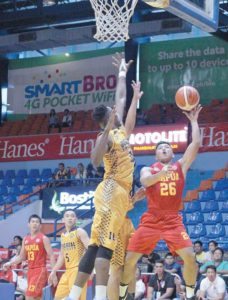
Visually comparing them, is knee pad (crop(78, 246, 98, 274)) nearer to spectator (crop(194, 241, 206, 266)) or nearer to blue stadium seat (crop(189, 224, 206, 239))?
spectator (crop(194, 241, 206, 266))

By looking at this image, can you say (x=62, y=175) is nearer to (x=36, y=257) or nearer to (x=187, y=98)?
(x=36, y=257)

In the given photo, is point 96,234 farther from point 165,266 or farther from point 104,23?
point 165,266

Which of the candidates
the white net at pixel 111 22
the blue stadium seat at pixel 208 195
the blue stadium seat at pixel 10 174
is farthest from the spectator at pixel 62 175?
the white net at pixel 111 22

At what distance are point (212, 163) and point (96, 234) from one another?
48.6 ft

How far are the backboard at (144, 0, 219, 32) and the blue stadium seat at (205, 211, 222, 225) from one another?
9.18 metres

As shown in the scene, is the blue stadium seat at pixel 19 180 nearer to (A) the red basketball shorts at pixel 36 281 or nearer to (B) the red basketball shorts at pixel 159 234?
(A) the red basketball shorts at pixel 36 281

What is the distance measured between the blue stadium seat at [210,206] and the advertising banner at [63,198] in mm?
3219

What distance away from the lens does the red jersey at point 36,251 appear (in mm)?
11516

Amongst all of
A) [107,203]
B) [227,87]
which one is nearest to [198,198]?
[227,87]

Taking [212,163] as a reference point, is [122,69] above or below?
below

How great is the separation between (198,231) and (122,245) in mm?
10007

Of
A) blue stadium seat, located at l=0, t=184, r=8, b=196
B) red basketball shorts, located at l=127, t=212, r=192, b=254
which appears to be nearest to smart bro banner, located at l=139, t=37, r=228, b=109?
blue stadium seat, located at l=0, t=184, r=8, b=196

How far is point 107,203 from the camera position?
293 inches

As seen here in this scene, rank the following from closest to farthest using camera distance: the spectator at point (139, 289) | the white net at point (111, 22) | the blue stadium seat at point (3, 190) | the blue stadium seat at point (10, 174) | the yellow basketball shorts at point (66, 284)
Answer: the white net at point (111, 22), the yellow basketball shorts at point (66, 284), the spectator at point (139, 289), the blue stadium seat at point (3, 190), the blue stadium seat at point (10, 174)
